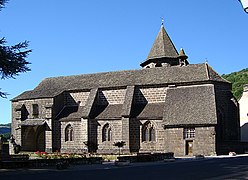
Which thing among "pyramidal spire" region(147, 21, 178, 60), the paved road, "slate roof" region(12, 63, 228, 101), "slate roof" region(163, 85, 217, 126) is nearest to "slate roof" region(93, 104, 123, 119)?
"slate roof" region(12, 63, 228, 101)

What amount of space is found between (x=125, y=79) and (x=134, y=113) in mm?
6038

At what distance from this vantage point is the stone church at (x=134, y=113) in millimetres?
41250

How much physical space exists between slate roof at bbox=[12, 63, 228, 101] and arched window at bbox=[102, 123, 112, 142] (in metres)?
5.80

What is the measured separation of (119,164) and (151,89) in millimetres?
20687

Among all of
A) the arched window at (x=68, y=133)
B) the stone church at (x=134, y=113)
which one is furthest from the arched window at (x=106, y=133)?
the arched window at (x=68, y=133)

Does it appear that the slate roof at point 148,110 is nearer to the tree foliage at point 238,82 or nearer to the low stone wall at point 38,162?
the low stone wall at point 38,162

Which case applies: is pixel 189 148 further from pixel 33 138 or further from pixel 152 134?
pixel 33 138

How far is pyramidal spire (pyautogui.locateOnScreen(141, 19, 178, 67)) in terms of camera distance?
2261 inches

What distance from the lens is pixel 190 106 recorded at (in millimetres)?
42594

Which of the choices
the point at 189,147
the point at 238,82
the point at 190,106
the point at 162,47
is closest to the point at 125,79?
the point at 190,106

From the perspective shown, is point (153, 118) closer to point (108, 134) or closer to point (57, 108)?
point (108, 134)

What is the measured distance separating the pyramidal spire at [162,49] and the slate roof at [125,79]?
25.3 feet

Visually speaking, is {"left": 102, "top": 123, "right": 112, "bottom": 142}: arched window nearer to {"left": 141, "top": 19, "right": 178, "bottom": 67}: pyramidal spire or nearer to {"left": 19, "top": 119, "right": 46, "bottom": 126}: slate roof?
{"left": 19, "top": 119, "right": 46, "bottom": 126}: slate roof

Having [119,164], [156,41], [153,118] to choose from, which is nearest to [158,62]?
[156,41]
